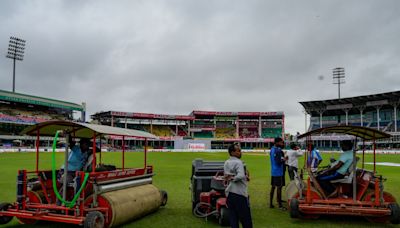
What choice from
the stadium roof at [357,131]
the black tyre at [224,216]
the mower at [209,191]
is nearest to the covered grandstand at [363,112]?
the stadium roof at [357,131]

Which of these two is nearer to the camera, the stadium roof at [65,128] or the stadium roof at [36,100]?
the stadium roof at [65,128]

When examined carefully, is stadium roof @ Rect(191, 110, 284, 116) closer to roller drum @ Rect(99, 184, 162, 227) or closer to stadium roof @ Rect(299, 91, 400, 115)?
stadium roof @ Rect(299, 91, 400, 115)

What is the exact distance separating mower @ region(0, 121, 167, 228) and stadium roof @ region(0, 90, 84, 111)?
66007mm

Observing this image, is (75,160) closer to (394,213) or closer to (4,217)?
(4,217)

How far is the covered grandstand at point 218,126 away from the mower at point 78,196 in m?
83.7

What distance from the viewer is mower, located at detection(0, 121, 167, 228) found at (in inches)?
257

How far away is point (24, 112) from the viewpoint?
7094cm

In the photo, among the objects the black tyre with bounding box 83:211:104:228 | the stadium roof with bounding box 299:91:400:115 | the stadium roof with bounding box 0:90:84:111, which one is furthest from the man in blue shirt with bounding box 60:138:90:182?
the stadium roof with bounding box 299:91:400:115

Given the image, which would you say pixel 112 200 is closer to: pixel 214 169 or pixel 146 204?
pixel 146 204

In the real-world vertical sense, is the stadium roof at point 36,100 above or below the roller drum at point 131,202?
above

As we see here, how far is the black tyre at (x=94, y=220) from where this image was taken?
239 inches

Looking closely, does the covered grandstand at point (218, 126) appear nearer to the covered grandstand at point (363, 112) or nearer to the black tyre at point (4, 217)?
the covered grandstand at point (363, 112)

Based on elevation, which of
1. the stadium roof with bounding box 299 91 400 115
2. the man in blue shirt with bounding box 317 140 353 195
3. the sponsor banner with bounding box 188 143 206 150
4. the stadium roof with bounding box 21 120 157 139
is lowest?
the sponsor banner with bounding box 188 143 206 150

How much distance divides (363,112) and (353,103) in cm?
505
